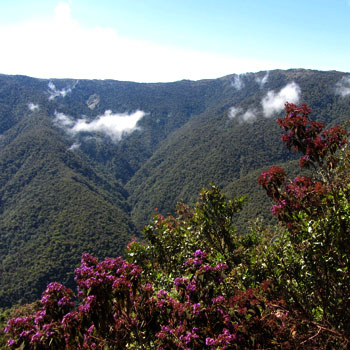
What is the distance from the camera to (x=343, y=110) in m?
190

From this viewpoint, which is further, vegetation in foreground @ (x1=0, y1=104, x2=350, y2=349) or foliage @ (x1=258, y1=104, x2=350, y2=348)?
foliage @ (x1=258, y1=104, x2=350, y2=348)

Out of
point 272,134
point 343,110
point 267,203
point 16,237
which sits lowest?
point 16,237

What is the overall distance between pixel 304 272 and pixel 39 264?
116 metres

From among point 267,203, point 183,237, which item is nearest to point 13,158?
point 267,203

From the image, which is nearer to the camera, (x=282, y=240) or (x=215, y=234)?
(x=282, y=240)

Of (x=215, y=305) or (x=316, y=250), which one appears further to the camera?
(x=316, y=250)

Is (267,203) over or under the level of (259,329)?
under

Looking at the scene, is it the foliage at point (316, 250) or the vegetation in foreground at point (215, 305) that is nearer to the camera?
the vegetation in foreground at point (215, 305)

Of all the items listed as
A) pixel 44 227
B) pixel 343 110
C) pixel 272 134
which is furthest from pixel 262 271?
pixel 343 110

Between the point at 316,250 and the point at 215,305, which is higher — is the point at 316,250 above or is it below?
above

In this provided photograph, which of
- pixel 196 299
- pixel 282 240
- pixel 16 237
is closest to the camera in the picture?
pixel 196 299

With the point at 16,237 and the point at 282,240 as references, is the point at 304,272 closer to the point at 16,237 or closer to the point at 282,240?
the point at 282,240

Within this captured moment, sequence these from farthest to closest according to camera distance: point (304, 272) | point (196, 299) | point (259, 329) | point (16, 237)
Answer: point (16, 237) < point (304, 272) < point (196, 299) < point (259, 329)

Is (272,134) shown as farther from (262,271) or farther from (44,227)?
(262,271)
